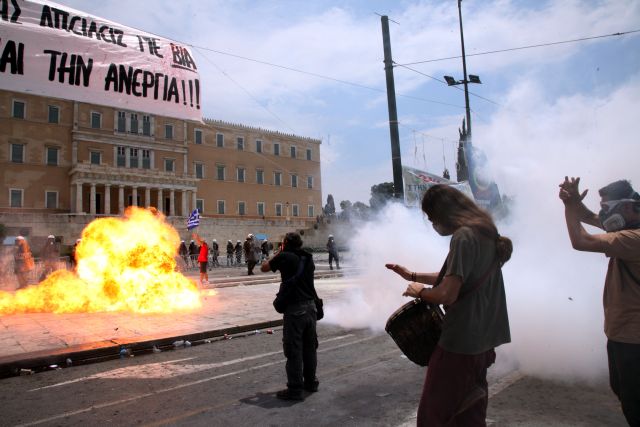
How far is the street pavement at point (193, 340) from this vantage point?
4.02 metres

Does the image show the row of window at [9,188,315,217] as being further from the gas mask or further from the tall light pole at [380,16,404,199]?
the gas mask

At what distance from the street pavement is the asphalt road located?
1.33 ft

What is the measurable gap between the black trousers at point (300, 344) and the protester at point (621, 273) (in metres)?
2.79

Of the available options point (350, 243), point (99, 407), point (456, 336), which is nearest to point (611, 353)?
point (456, 336)

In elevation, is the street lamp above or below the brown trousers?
above

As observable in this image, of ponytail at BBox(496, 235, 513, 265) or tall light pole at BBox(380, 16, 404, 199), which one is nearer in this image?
ponytail at BBox(496, 235, 513, 265)

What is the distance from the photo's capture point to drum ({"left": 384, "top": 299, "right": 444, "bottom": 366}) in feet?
9.07

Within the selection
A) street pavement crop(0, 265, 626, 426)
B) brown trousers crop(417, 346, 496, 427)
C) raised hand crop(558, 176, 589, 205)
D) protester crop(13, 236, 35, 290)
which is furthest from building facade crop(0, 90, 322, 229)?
brown trousers crop(417, 346, 496, 427)

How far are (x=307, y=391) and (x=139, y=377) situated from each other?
2.36m

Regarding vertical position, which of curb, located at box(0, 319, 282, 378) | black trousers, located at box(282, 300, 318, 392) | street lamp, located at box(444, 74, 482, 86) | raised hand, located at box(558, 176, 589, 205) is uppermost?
street lamp, located at box(444, 74, 482, 86)

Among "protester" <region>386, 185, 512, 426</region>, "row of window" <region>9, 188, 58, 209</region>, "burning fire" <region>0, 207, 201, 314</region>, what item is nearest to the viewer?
"protester" <region>386, 185, 512, 426</region>

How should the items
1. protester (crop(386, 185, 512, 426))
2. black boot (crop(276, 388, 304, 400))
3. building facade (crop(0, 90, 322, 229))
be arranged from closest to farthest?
protester (crop(386, 185, 512, 426)) → black boot (crop(276, 388, 304, 400)) → building facade (crop(0, 90, 322, 229))

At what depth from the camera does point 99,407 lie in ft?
14.9

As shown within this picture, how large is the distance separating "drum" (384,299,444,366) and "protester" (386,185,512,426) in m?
0.20
